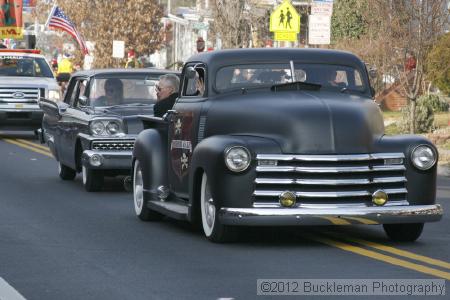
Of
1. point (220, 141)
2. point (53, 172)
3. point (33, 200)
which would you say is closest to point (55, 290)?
point (220, 141)

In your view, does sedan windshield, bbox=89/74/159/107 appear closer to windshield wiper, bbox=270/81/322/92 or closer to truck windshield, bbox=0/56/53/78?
windshield wiper, bbox=270/81/322/92

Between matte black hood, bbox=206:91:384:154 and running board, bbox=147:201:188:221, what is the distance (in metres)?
0.88

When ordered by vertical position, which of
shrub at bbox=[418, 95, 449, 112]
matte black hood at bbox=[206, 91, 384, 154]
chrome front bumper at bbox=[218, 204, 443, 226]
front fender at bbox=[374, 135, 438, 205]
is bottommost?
shrub at bbox=[418, 95, 449, 112]

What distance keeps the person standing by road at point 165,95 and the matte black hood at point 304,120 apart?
7.77 feet

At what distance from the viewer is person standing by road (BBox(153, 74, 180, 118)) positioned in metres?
15.5

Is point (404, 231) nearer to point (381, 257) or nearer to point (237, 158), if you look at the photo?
point (381, 257)

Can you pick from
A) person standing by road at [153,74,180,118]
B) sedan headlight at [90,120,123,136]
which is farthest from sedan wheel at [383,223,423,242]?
sedan headlight at [90,120,123,136]

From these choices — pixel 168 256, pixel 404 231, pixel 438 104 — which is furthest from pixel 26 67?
pixel 168 256

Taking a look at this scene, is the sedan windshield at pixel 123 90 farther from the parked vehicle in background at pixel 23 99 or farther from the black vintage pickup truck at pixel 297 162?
the parked vehicle in background at pixel 23 99

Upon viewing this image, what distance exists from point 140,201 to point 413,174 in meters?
3.60

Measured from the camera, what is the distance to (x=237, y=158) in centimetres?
1211

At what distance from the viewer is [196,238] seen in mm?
13141

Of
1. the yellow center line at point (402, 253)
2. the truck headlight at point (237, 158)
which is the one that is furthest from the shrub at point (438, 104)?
the truck headlight at point (237, 158)

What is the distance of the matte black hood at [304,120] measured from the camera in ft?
39.9
